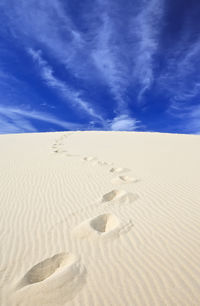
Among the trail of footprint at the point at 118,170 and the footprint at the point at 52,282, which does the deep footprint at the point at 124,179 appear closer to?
the trail of footprint at the point at 118,170

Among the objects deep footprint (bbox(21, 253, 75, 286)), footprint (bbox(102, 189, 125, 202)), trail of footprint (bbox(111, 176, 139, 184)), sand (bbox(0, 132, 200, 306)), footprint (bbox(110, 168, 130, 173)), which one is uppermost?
footprint (bbox(110, 168, 130, 173))

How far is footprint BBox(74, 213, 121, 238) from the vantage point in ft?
9.64

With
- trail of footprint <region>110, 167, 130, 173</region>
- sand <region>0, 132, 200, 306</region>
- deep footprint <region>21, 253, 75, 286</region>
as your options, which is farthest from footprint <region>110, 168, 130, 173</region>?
deep footprint <region>21, 253, 75, 286</region>

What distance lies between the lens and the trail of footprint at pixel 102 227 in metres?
2.91

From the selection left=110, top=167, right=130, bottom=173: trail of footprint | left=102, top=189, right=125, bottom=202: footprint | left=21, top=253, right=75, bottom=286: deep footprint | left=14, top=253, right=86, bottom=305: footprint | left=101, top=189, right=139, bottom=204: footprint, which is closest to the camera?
left=14, top=253, right=86, bottom=305: footprint

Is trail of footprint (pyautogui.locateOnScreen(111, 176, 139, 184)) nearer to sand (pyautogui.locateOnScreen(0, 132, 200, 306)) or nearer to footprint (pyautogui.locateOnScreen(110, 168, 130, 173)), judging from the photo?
sand (pyautogui.locateOnScreen(0, 132, 200, 306))

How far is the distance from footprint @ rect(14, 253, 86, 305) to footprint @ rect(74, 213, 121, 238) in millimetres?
514

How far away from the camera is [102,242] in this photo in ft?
8.94

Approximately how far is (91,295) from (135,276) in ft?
1.79

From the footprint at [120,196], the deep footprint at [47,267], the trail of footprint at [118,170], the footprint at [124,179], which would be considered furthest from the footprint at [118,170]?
the deep footprint at [47,267]

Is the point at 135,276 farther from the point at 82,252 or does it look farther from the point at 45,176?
the point at 45,176

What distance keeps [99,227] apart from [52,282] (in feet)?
4.22

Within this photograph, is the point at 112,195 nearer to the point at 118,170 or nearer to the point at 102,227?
the point at 102,227

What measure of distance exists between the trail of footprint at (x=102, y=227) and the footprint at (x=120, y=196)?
72 centimetres
